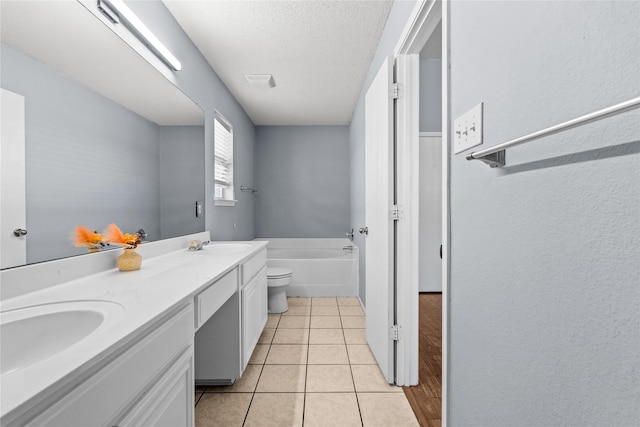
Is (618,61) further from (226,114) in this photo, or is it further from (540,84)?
(226,114)

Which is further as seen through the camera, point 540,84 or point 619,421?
point 540,84

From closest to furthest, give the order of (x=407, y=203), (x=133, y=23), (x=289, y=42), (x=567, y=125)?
1. (x=567, y=125)
2. (x=133, y=23)
3. (x=407, y=203)
4. (x=289, y=42)

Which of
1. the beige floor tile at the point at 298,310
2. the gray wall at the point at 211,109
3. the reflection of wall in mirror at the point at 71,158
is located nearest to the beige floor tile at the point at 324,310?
the beige floor tile at the point at 298,310

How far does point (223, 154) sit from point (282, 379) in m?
2.07

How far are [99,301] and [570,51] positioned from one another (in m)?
1.32

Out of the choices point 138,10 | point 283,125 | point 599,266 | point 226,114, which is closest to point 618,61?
point 599,266

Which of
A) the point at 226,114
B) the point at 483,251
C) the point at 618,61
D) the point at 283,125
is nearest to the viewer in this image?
the point at 618,61

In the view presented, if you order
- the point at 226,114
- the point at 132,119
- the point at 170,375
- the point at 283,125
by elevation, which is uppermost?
the point at 283,125

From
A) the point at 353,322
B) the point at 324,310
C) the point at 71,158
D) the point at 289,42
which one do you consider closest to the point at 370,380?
the point at 353,322

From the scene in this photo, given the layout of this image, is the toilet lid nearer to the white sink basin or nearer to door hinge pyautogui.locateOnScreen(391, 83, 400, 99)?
door hinge pyautogui.locateOnScreen(391, 83, 400, 99)

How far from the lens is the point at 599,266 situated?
48cm

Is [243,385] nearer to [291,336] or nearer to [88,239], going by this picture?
[291,336]

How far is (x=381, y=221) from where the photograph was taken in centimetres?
185

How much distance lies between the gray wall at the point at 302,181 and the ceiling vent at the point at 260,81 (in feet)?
4.76
